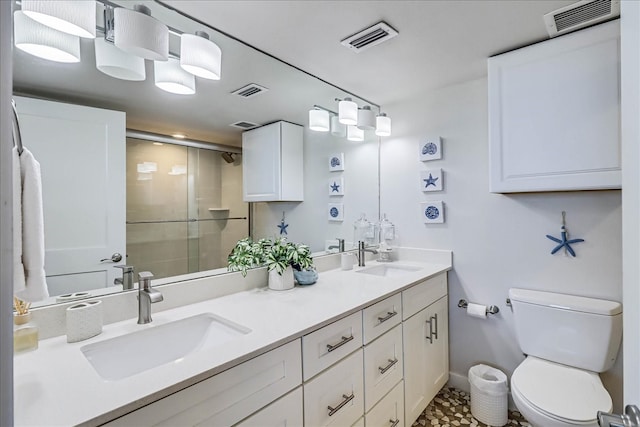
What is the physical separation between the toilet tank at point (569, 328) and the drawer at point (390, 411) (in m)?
0.82

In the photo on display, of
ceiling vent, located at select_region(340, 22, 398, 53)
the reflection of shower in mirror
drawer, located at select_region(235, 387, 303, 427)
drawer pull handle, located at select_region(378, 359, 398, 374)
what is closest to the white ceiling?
ceiling vent, located at select_region(340, 22, 398, 53)

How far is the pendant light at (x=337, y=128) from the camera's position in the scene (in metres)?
2.33

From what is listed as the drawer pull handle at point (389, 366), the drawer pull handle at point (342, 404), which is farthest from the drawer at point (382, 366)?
the drawer pull handle at point (342, 404)

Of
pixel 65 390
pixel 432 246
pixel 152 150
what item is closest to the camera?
pixel 65 390

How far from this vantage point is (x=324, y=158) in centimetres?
235

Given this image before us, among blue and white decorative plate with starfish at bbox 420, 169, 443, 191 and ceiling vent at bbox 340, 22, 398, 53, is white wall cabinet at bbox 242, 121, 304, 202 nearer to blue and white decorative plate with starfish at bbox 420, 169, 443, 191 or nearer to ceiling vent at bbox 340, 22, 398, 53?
ceiling vent at bbox 340, 22, 398, 53

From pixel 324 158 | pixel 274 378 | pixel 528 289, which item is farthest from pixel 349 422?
pixel 324 158

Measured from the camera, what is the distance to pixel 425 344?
6.17 ft

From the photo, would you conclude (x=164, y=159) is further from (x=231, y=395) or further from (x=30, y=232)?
(x=231, y=395)

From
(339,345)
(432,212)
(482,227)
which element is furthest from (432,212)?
(339,345)

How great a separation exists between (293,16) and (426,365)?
6.87 feet

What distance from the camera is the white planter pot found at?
1604 millimetres

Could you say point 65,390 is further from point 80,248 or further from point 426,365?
point 426,365

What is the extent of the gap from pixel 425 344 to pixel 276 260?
109 centimetres
